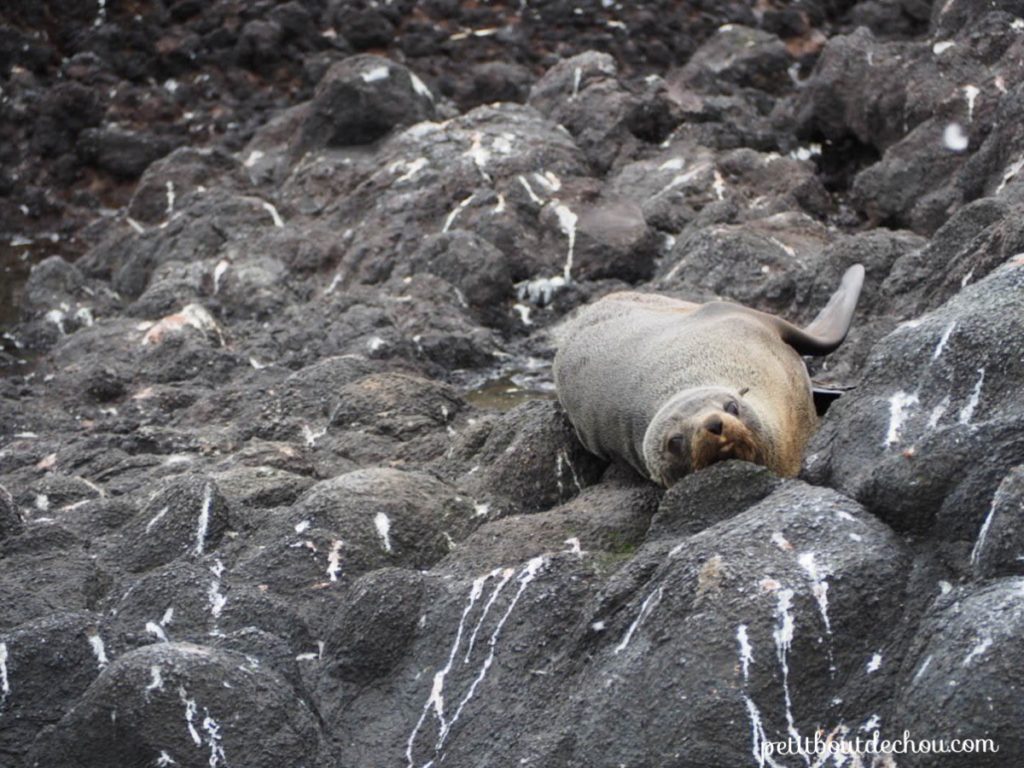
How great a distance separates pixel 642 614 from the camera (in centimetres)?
553

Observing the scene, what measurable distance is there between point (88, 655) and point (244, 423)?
341cm

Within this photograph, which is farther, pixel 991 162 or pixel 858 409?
pixel 991 162

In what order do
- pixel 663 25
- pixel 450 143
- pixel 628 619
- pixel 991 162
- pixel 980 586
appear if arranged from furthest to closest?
pixel 663 25 < pixel 450 143 < pixel 991 162 < pixel 628 619 < pixel 980 586

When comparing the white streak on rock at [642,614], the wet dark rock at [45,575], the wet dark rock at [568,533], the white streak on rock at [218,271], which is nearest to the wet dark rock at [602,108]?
the white streak on rock at [218,271]

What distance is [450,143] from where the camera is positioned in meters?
13.9

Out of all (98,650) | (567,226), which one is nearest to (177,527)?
(98,650)

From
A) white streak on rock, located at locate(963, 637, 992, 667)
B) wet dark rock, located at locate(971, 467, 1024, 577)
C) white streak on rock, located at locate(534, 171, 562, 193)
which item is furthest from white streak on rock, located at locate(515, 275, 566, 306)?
white streak on rock, located at locate(963, 637, 992, 667)

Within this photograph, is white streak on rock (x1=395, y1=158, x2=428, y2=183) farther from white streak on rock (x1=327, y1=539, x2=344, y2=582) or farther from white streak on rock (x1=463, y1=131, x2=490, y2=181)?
white streak on rock (x1=327, y1=539, x2=344, y2=582)

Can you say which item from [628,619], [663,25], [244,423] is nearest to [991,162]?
[244,423]

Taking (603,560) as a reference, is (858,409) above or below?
above

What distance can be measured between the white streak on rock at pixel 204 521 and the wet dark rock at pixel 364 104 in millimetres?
8102

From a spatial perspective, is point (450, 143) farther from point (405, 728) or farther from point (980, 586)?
point (980, 586)

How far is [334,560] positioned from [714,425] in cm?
179

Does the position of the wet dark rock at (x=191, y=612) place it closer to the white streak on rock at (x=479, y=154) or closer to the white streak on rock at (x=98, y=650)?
the white streak on rock at (x=98, y=650)
